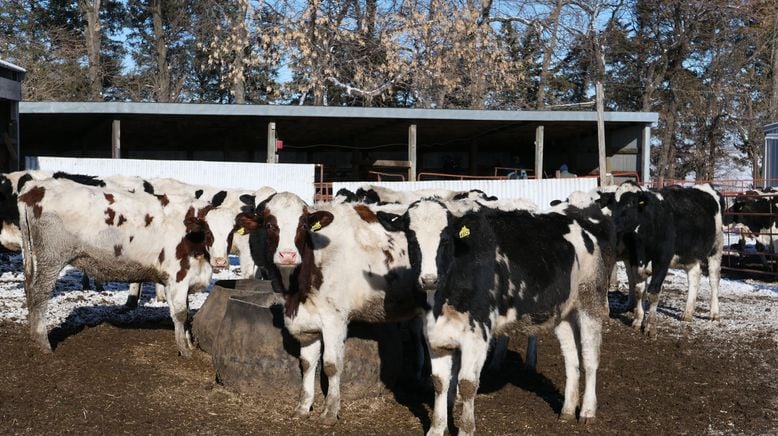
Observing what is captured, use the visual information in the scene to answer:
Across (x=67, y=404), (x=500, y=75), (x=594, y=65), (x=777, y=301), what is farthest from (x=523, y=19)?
(x=67, y=404)

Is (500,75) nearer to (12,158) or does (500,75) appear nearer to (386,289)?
(12,158)

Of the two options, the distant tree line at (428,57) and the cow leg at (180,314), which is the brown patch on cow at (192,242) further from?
the distant tree line at (428,57)

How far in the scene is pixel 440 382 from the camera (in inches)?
264

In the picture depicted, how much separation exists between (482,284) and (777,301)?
10819 mm

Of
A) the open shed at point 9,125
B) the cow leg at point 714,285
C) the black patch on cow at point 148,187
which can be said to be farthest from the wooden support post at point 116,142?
the cow leg at point 714,285

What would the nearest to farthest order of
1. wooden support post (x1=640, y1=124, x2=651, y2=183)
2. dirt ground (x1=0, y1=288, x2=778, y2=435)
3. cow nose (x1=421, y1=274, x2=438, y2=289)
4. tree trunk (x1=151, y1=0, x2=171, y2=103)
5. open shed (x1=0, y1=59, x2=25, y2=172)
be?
cow nose (x1=421, y1=274, x2=438, y2=289), dirt ground (x1=0, y1=288, x2=778, y2=435), open shed (x1=0, y1=59, x2=25, y2=172), wooden support post (x1=640, y1=124, x2=651, y2=183), tree trunk (x1=151, y1=0, x2=171, y2=103)

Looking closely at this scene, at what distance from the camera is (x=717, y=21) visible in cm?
4209

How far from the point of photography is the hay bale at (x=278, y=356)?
25.9 ft

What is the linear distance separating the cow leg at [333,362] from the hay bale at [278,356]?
1.45ft

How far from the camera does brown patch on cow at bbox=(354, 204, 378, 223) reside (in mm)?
8094

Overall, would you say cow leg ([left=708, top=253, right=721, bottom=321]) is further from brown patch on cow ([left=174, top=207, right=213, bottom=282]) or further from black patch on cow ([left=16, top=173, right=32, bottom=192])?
black patch on cow ([left=16, top=173, right=32, bottom=192])

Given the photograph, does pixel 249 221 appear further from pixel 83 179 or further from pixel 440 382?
pixel 83 179

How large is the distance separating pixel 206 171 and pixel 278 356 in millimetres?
14081

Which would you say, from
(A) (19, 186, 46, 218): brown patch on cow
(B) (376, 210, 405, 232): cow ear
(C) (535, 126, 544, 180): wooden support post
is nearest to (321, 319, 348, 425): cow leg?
(B) (376, 210, 405, 232): cow ear
